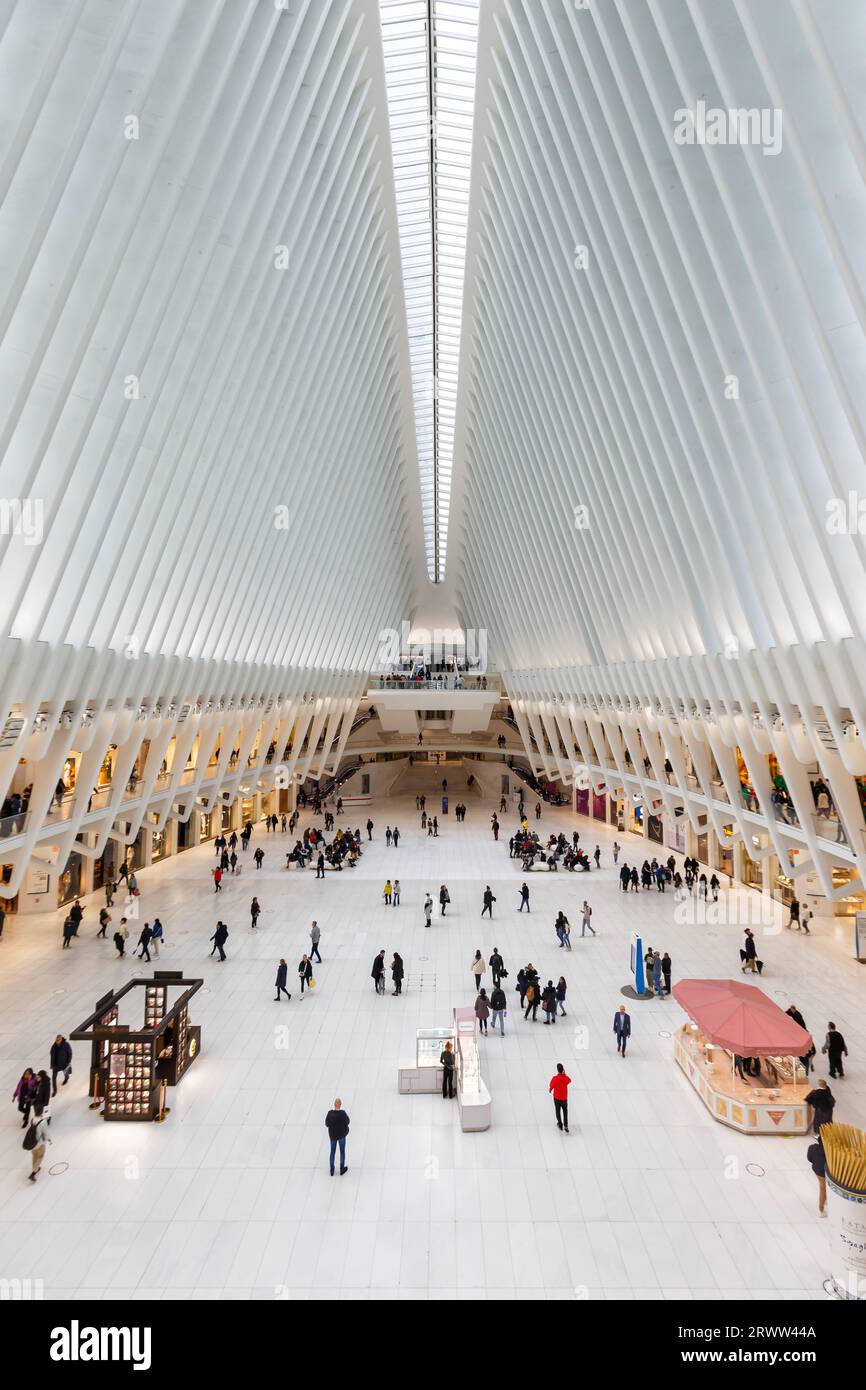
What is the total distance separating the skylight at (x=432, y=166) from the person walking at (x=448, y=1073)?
67.0 feet

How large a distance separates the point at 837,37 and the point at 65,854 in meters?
17.3

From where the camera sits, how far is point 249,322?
570 inches

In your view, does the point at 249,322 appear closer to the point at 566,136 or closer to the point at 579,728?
the point at 566,136

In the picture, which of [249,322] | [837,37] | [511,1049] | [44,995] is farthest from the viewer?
[249,322]

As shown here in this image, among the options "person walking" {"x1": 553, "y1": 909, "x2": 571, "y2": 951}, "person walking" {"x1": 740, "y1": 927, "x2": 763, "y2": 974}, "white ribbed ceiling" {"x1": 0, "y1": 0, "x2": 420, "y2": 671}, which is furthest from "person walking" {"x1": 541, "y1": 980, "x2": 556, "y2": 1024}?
"white ribbed ceiling" {"x1": 0, "y1": 0, "x2": 420, "y2": 671}

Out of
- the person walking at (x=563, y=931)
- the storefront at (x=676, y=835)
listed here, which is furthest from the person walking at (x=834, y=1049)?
the storefront at (x=676, y=835)

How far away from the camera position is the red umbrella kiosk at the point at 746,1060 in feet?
29.6

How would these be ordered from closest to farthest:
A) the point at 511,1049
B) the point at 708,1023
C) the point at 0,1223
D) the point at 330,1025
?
the point at 0,1223 < the point at 708,1023 < the point at 511,1049 < the point at 330,1025

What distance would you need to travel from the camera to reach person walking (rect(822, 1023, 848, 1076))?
1013 centimetres

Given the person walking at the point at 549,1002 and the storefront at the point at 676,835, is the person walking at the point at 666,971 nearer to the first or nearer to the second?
the person walking at the point at 549,1002

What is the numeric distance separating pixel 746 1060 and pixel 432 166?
23036 mm

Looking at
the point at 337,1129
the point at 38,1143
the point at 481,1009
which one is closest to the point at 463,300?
the point at 481,1009

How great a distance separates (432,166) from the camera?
20.0 meters
